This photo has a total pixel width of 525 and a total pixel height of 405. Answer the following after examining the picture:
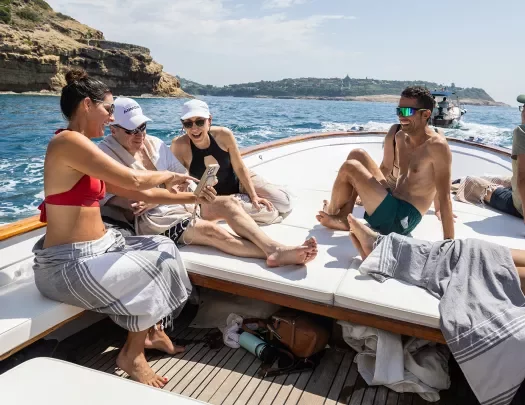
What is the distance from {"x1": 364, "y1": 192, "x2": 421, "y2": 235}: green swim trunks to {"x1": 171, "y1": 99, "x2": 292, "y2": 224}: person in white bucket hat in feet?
2.23

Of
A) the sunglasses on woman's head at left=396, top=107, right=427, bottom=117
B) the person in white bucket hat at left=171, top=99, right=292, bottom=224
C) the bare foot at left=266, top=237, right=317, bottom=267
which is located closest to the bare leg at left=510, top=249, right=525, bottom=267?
the bare foot at left=266, top=237, right=317, bottom=267

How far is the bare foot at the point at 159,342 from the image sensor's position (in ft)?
6.17

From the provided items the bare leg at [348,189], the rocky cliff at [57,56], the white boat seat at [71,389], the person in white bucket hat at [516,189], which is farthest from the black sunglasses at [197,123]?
the rocky cliff at [57,56]

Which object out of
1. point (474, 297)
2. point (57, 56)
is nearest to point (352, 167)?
point (474, 297)

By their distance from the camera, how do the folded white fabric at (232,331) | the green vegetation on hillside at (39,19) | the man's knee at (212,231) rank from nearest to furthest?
Answer: the folded white fabric at (232,331) → the man's knee at (212,231) → the green vegetation on hillside at (39,19)

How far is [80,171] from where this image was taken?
1534 millimetres

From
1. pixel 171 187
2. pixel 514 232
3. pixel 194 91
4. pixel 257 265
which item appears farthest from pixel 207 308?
pixel 194 91

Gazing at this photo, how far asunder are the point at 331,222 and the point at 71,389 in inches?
69.1

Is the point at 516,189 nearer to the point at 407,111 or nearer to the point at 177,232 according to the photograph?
the point at 407,111

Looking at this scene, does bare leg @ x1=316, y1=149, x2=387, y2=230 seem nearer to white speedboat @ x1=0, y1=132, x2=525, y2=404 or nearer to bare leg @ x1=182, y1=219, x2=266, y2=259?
white speedboat @ x1=0, y1=132, x2=525, y2=404

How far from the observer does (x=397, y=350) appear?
1.68 metres

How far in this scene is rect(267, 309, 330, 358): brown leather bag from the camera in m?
1.84

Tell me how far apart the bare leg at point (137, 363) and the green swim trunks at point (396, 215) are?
4.72 ft

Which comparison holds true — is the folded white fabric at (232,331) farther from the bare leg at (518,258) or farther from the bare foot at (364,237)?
the bare leg at (518,258)
